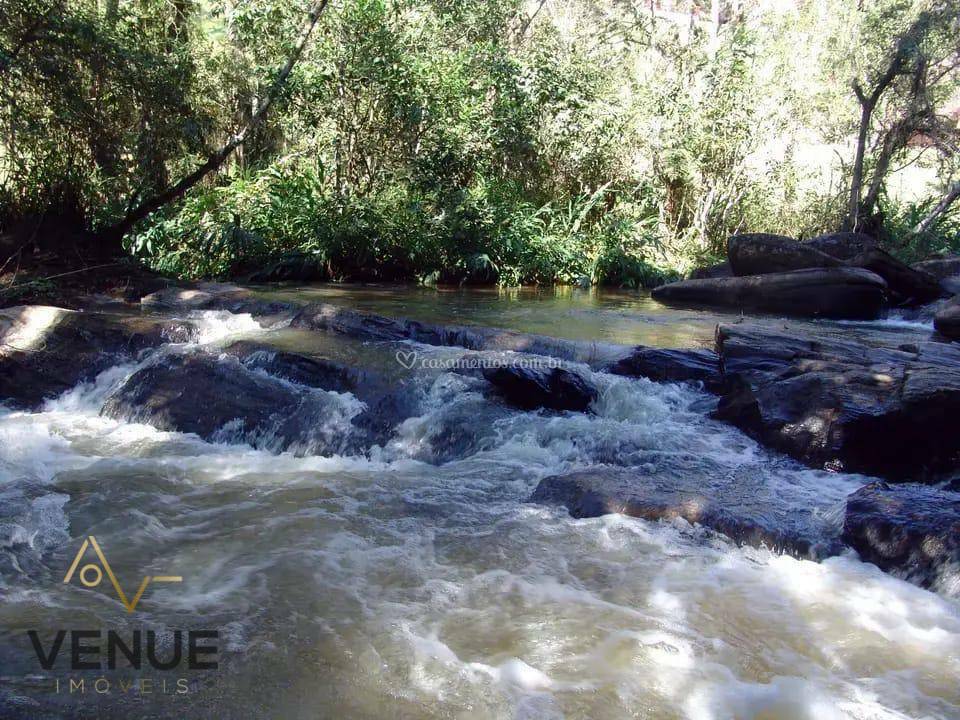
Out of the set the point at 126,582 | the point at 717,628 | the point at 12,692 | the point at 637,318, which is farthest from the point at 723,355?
the point at 12,692

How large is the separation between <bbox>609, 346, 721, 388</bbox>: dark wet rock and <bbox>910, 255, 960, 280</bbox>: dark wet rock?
611 centimetres

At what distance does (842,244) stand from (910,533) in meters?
8.29

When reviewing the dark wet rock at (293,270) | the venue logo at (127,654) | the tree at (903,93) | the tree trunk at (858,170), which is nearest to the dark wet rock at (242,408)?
the venue logo at (127,654)

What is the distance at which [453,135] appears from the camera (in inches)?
446

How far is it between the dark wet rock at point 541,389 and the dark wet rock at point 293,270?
18.4ft

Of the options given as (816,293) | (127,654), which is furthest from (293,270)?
(127,654)

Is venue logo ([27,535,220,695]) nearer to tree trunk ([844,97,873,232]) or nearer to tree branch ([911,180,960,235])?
tree trunk ([844,97,873,232])

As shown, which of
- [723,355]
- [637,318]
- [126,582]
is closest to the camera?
[126,582]

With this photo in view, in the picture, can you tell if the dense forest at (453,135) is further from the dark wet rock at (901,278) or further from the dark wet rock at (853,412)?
the dark wet rock at (853,412)

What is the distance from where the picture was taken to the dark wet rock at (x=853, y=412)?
470 cm

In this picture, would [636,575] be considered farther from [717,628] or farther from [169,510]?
[169,510]

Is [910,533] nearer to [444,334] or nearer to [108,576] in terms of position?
[108,576]

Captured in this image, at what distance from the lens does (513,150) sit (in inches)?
480

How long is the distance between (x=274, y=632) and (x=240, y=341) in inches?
159
